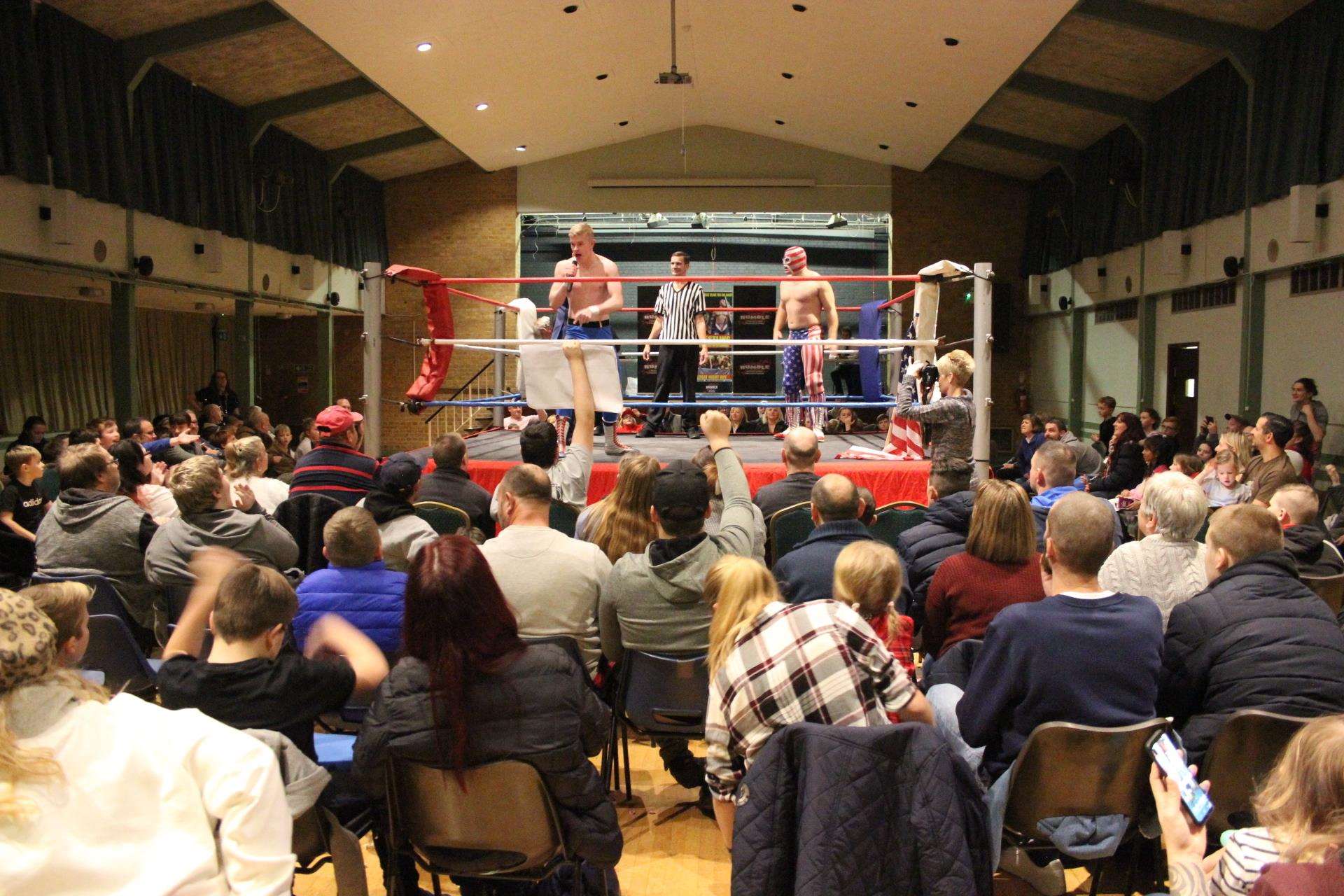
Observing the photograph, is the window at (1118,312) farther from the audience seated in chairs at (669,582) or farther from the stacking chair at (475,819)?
the stacking chair at (475,819)

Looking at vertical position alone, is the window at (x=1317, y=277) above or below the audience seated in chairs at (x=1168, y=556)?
above

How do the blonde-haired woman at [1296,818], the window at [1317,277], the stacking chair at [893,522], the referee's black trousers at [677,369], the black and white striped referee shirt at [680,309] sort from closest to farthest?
the blonde-haired woman at [1296,818]
the stacking chair at [893,522]
the referee's black trousers at [677,369]
the black and white striped referee shirt at [680,309]
the window at [1317,277]

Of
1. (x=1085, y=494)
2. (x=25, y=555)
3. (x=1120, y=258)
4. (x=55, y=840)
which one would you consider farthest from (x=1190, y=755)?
(x=1120, y=258)

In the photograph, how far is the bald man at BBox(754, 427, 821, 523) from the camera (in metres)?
3.98

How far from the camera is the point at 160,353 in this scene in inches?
508

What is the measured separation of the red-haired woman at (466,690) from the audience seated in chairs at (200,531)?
1283 millimetres

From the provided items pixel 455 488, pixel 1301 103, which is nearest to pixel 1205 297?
pixel 1301 103

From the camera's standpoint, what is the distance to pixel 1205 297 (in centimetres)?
1036

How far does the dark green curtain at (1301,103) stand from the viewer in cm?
762

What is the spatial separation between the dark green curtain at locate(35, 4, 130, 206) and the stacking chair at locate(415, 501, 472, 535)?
5.98 m

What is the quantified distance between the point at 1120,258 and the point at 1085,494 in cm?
1085

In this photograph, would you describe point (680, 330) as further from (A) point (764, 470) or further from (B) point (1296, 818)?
(B) point (1296, 818)

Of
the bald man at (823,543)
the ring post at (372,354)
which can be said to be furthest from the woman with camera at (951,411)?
the ring post at (372,354)

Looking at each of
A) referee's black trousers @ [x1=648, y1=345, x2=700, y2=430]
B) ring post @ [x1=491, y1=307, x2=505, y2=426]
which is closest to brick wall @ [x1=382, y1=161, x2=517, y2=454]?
ring post @ [x1=491, y1=307, x2=505, y2=426]
